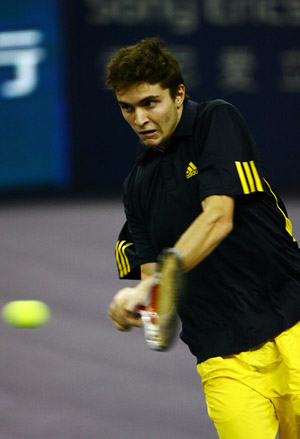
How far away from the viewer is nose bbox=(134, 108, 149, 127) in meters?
2.68

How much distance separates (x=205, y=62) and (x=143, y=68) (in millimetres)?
8436

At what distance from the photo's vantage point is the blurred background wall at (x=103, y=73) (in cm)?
1077

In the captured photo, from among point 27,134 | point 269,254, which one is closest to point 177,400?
point 269,254

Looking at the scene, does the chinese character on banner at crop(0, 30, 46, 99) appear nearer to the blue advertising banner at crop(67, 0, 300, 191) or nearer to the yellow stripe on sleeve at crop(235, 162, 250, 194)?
the blue advertising banner at crop(67, 0, 300, 191)

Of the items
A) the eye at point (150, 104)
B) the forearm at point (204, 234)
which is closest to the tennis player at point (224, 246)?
the eye at point (150, 104)

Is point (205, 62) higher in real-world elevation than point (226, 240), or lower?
higher

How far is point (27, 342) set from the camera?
5820 mm

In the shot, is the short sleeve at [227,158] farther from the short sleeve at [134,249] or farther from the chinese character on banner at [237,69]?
the chinese character on banner at [237,69]

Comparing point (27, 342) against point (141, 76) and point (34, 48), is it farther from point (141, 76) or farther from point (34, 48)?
point (34, 48)

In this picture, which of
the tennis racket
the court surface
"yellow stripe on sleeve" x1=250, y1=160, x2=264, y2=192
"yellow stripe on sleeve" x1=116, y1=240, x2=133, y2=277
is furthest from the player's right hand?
the court surface

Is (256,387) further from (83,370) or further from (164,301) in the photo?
(83,370)

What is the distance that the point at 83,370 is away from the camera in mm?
5215

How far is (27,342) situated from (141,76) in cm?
349

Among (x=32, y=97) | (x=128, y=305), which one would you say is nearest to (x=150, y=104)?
(x=128, y=305)
